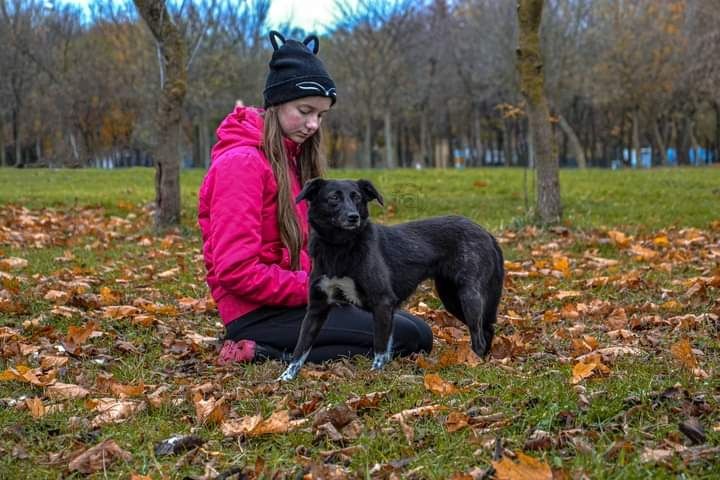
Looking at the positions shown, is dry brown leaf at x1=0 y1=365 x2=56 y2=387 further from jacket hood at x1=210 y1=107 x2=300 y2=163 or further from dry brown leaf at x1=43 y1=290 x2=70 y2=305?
dry brown leaf at x1=43 y1=290 x2=70 y2=305

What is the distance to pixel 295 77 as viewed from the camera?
5.55 meters

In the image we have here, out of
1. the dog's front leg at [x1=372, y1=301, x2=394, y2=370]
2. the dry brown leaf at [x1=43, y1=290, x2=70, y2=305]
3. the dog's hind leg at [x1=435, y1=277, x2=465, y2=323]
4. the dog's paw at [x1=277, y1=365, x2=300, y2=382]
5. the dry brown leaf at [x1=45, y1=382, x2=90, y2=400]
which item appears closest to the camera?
the dry brown leaf at [x1=45, y1=382, x2=90, y2=400]

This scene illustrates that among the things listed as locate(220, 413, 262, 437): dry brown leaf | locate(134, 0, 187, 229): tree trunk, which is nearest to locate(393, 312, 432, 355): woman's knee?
locate(220, 413, 262, 437): dry brown leaf

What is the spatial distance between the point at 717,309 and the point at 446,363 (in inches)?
103

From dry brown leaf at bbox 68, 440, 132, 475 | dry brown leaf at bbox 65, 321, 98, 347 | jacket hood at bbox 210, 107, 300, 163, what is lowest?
dry brown leaf at bbox 68, 440, 132, 475

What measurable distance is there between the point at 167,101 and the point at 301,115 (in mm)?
7842

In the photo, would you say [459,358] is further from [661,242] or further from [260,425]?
[661,242]

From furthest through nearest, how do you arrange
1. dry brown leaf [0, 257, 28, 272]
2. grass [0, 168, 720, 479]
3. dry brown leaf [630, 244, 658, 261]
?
dry brown leaf [630, 244, 658, 261] < dry brown leaf [0, 257, 28, 272] < grass [0, 168, 720, 479]

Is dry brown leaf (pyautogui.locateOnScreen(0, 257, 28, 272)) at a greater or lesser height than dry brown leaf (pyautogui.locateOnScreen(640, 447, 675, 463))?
greater

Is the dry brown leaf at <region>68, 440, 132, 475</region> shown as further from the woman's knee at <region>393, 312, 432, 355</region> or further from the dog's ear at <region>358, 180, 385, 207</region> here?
the woman's knee at <region>393, 312, 432, 355</region>

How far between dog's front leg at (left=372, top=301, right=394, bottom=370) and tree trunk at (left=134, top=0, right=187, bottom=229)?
8.40 m

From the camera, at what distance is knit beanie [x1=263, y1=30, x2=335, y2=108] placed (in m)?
5.56

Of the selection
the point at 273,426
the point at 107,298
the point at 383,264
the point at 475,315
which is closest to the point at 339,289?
the point at 383,264

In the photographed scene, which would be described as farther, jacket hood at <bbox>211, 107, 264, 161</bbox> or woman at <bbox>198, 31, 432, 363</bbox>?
jacket hood at <bbox>211, 107, 264, 161</bbox>
